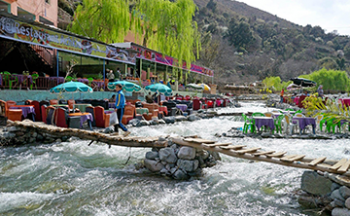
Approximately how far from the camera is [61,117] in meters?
8.58

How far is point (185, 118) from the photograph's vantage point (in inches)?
551

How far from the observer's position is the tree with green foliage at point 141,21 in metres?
19.5

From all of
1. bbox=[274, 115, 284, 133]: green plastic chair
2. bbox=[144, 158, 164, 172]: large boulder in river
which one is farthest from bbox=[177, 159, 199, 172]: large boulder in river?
bbox=[274, 115, 284, 133]: green plastic chair

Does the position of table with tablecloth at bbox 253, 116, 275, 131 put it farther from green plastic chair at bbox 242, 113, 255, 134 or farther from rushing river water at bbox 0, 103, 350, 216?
rushing river water at bbox 0, 103, 350, 216

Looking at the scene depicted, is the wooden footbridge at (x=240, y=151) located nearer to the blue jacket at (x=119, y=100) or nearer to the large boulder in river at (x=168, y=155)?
the large boulder in river at (x=168, y=155)

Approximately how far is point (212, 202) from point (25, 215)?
9.66ft

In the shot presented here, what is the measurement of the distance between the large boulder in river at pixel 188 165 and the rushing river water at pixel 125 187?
0.93ft

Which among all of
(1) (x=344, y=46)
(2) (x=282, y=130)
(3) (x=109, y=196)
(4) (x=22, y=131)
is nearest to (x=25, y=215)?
(3) (x=109, y=196)

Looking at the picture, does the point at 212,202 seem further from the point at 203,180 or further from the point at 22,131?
the point at 22,131

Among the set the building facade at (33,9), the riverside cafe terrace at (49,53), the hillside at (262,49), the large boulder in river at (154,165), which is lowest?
the large boulder in river at (154,165)

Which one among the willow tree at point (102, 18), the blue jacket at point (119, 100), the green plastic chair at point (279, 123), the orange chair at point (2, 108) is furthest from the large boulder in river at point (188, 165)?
the willow tree at point (102, 18)

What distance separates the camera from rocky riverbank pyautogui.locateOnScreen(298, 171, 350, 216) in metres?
3.56

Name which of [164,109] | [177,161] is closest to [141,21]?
[164,109]

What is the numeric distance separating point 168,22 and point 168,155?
58.1ft
